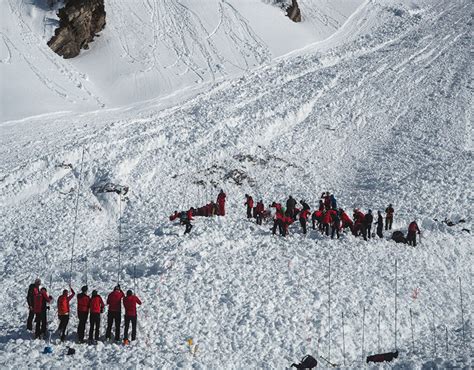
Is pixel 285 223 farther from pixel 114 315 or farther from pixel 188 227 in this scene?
pixel 114 315

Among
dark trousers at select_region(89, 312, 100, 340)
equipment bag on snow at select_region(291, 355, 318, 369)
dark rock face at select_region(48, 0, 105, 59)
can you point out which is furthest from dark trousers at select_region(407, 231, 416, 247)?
dark rock face at select_region(48, 0, 105, 59)

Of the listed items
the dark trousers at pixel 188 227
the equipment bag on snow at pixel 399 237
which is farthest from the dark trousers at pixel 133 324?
the equipment bag on snow at pixel 399 237

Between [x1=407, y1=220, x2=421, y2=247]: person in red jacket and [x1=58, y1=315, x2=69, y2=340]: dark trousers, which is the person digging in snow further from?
[x1=58, y1=315, x2=69, y2=340]: dark trousers

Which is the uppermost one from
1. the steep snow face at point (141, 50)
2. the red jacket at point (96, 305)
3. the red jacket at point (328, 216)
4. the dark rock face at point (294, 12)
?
the dark rock face at point (294, 12)

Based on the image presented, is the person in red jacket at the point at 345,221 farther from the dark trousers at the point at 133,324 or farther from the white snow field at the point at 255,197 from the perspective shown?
the dark trousers at the point at 133,324

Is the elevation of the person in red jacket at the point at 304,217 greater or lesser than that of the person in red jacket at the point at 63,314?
greater

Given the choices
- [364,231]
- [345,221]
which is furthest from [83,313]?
[364,231]

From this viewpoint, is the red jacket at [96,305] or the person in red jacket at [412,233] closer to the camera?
the red jacket at [96,305]
